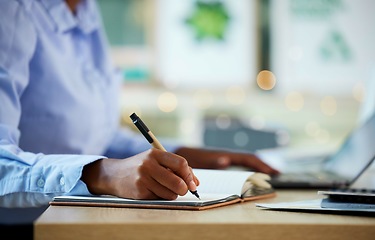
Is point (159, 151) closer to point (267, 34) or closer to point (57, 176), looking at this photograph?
point (57, 176)

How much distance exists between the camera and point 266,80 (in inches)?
123

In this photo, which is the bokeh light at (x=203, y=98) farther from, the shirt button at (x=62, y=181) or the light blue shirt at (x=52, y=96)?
the shirt button at (x=62, y=181)

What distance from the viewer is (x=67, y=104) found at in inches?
45.5

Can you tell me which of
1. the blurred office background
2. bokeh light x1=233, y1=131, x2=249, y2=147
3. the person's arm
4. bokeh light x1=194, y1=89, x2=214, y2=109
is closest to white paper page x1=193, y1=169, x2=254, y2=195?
the person's arm

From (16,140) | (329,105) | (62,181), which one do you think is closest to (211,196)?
(62,181)

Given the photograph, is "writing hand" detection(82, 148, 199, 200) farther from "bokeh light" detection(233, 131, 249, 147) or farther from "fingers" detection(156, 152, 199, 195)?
"bokeh light" detection(233, 131, 249, 147)

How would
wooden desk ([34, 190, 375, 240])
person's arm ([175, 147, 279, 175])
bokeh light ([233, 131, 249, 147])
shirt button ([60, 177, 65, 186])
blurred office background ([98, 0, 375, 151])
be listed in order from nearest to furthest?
wooden desk ([34, 190, 375, 240])
shirt button ([60, 177, 65, 186])
person's arm ([175, 147, 279, 175])
bokeh light ([233, 131, 249, 147])
blurred office background ([98, 0, 375, 151])

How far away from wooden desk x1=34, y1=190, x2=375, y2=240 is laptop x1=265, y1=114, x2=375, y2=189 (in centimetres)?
37

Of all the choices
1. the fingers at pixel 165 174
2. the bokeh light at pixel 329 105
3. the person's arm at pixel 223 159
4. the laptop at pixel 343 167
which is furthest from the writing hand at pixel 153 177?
the bokeh light at pixel 329 105

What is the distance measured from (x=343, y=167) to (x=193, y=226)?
0.85 m

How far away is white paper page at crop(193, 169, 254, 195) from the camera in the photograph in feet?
2.93

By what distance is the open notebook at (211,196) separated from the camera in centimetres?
77

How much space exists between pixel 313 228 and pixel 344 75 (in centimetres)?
258

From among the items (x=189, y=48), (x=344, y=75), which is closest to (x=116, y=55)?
(x=189, y=48)
